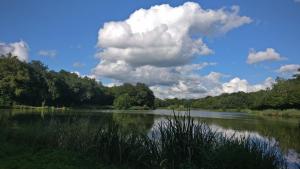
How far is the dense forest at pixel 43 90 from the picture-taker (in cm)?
7319

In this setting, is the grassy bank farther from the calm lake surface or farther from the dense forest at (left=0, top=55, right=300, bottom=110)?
the dense forest at (left=0, top=55, right=300, bottom=110)

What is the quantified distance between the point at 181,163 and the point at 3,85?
71970 millimetres

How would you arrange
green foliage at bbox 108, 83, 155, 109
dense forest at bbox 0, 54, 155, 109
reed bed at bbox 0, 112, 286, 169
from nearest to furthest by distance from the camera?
reed bed at bbox 0, 112, 286, 169, dense forest at bbox 0, 54, 155, 109, green foliage at bbox 108, 83, 155, 109

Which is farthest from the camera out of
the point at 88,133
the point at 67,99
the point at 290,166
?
the point at 67,99

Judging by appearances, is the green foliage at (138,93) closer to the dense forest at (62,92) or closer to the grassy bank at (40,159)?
the dense forest at (62,92)

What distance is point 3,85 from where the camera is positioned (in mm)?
71312

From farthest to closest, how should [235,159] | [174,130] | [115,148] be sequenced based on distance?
[115,148]
[174,130]
[235,159]

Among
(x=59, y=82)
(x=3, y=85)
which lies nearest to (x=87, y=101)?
(x=59, y=82)

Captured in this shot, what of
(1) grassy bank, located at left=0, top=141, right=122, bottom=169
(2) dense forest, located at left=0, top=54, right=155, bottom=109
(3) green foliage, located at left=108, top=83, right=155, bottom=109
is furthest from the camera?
(3) green foliage, located at left=108, top=83, right=155, bottom=109

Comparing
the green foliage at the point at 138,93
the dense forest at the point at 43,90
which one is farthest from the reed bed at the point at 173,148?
the green foliage at the point at 138,93

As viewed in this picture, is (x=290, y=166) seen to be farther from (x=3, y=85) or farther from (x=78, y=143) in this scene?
(x=3, y=85)

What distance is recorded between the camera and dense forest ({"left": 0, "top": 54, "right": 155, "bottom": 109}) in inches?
2881

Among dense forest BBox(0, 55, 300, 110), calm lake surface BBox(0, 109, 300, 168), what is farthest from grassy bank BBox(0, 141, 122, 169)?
dense forest BBox(0, 55, 300, 110)

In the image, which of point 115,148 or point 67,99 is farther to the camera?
point 67,99
